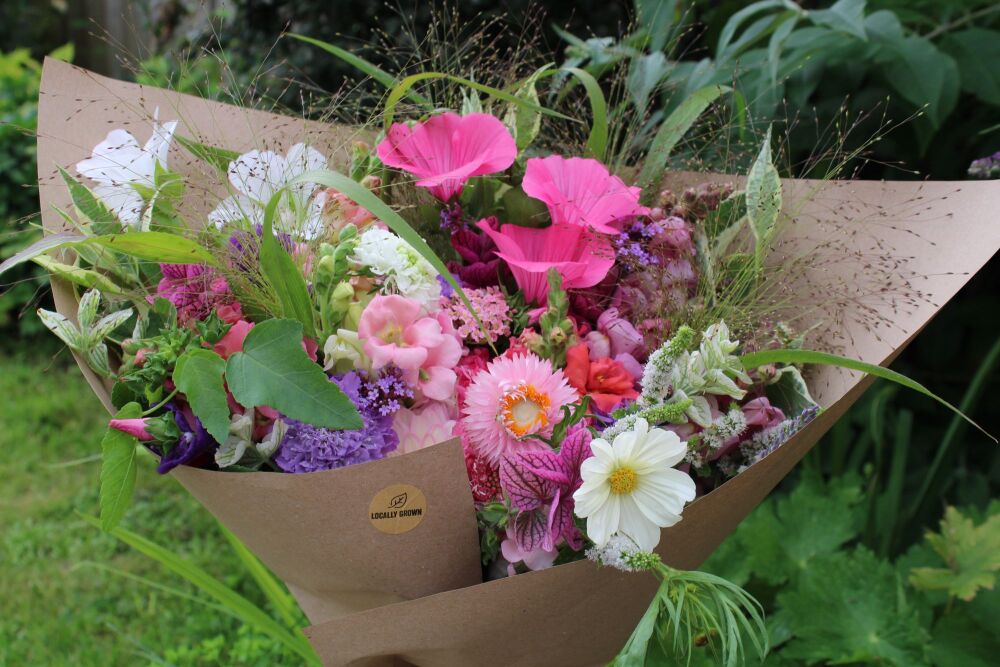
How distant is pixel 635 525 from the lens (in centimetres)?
66

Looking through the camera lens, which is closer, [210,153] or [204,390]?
[204,390]

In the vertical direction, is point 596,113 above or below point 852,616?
above

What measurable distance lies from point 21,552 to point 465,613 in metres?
1.73

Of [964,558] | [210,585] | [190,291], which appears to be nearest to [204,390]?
[190,291]

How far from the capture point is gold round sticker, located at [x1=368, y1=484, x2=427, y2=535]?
662mm

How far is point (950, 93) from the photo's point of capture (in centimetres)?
125

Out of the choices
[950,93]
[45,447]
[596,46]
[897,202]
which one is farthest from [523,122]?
[45,447]

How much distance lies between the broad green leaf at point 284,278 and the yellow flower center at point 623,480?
0.27 metres

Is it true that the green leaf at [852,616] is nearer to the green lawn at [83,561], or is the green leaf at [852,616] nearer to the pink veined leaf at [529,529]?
the pink veined leaf at [529,529]

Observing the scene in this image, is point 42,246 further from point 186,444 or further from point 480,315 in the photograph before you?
point 480,315

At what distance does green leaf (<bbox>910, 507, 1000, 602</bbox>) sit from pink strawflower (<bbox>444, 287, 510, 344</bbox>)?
0.77 metres

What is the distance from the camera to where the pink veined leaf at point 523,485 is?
666 mm

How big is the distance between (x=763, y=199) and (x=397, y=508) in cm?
45

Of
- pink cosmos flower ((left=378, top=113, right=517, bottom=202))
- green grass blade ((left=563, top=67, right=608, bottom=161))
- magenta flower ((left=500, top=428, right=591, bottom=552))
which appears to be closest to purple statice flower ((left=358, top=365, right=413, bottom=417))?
magenta flower ((left=500, top=428, right=591, bottom=552))
